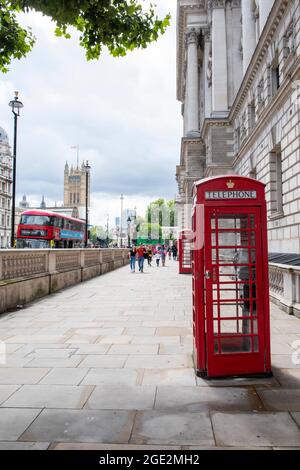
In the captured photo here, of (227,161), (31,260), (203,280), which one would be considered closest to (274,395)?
(203,280)

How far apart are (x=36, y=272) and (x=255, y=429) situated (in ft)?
32.3

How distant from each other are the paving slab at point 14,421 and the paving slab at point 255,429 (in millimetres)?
1598

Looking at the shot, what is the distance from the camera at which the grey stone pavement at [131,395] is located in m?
3.15

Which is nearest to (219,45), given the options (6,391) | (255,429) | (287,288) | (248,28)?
(248,28)

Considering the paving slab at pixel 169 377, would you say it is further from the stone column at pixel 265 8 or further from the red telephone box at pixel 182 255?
the stone column at pixel 265 8

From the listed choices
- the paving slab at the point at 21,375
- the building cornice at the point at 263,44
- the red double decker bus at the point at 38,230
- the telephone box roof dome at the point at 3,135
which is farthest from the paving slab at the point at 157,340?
the telephone box roof dome at the point at 3,135

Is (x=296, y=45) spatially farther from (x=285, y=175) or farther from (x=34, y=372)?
(x=34, y=372)

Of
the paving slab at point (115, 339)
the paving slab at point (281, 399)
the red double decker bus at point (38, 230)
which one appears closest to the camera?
the paving slab at point (281, 399)

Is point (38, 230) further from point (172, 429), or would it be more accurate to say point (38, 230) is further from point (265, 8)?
point (172, 429)

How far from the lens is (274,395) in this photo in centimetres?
407

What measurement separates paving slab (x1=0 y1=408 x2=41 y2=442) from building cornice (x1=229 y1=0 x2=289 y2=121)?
52.9ft

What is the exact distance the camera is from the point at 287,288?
368 inches

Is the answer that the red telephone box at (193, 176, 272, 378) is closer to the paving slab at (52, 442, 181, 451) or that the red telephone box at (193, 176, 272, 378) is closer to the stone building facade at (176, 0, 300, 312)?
the paving slab at (52, 442, 181, 451)

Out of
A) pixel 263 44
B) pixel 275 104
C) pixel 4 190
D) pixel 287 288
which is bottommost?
pixel 287 288
